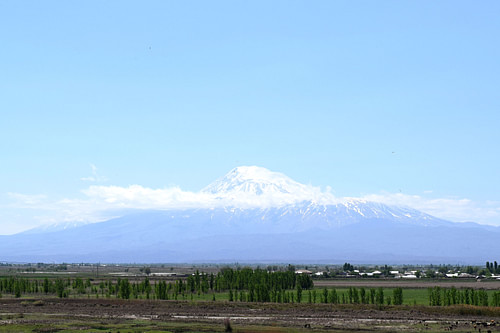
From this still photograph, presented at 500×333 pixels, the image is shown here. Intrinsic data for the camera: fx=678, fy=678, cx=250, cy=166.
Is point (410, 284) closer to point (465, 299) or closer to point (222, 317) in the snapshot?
point (465, 299)

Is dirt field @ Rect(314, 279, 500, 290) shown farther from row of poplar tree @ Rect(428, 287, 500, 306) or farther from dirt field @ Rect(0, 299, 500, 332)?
dirt field @ Rect(0, 299, 500, 332)

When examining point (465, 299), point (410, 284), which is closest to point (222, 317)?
point (465, 299)

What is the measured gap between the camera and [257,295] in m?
99.6

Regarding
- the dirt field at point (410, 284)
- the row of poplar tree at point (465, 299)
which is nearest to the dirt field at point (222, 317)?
the row of poplar tree at point (465, 299)

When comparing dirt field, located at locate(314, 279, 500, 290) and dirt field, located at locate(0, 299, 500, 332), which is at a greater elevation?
dirt field, located at locate(0, 299, 500, 332)

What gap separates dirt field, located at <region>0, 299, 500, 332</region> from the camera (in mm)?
66938

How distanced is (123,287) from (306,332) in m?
49.6

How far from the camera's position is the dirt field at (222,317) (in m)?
66.9

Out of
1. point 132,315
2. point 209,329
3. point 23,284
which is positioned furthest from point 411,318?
point 23,284

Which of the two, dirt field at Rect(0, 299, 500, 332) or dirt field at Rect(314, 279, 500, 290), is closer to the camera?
dirt field at Rect(0, 299, 500, 332)

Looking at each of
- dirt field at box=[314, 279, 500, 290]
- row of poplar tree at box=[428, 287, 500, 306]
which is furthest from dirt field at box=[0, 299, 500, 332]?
dirt field at box=[314, 279, 500, 290]

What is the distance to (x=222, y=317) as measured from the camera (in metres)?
77.4

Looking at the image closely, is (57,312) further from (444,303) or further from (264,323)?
(444,303)

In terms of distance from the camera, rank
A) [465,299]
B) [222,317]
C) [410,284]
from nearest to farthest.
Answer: [222,317] → [465,299] → [410,284]
